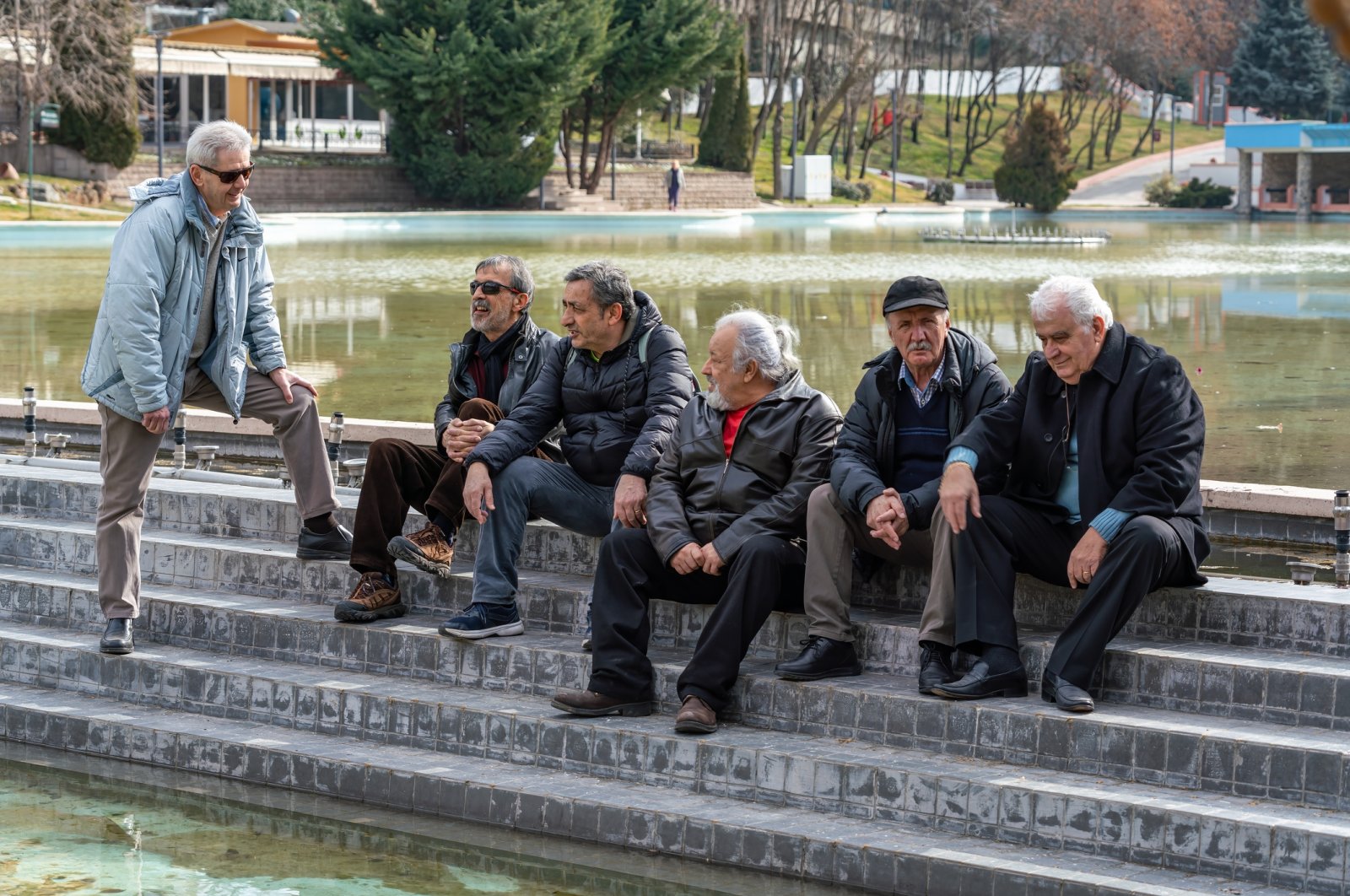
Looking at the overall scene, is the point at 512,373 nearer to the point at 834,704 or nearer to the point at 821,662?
the point at 821,662

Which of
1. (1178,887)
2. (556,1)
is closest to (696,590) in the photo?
(1178,887)

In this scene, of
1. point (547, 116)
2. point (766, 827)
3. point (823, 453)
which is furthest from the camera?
point (547, 116)

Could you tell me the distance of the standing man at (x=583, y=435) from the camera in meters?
5.34

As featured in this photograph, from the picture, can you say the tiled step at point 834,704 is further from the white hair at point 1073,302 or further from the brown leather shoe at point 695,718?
the white hair at point 1073,302

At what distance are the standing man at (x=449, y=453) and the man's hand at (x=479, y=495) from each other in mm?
245

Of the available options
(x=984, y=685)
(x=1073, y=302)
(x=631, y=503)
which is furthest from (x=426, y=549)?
(x=1073, y=302)

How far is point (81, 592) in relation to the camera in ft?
19.7

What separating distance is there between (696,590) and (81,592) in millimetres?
2326

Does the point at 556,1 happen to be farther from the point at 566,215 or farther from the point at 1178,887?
the point at 1178,887

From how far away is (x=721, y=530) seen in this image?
5113 millimetres

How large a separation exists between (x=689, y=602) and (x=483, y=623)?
660 mm

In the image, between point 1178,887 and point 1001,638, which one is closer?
point 1178,887

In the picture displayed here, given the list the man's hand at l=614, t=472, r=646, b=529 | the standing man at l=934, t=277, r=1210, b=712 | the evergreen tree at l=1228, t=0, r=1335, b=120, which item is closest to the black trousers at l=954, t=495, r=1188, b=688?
the standing man at l=934, t=277, r=1210, b=712

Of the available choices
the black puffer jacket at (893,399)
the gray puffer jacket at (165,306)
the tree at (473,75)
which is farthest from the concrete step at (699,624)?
the tree at (473,75)
